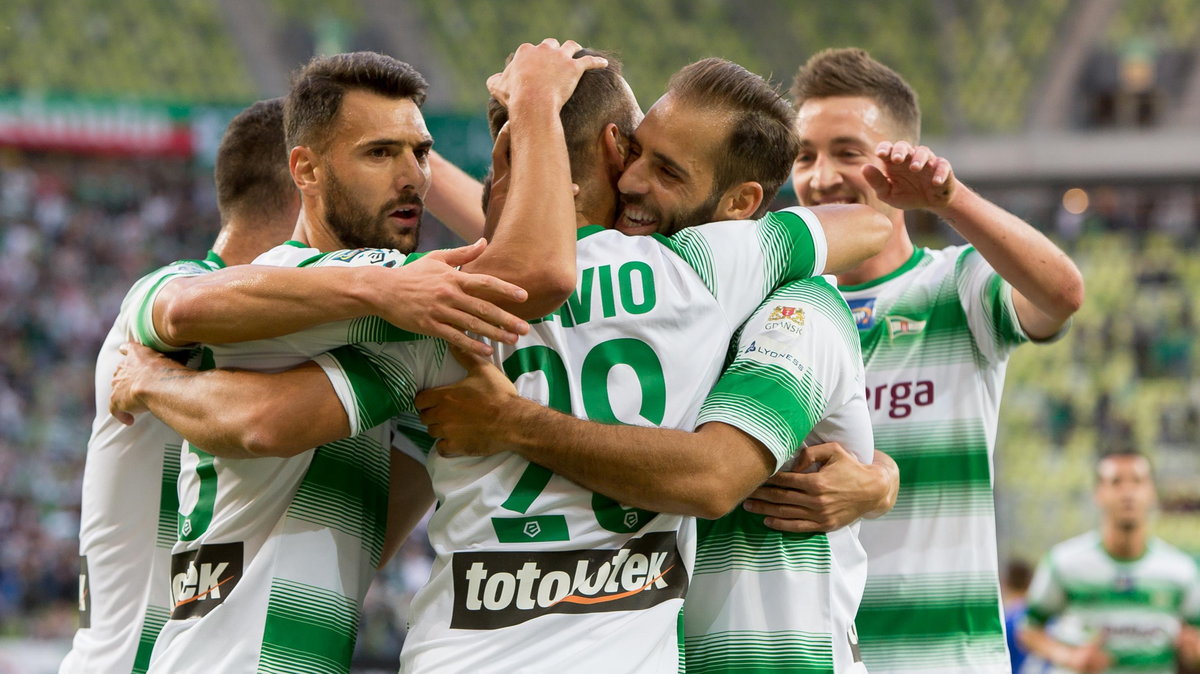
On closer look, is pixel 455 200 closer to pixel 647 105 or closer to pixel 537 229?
pixel 537 229

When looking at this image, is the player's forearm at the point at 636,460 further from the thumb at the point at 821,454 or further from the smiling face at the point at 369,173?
the smiling face at the point at 369,173

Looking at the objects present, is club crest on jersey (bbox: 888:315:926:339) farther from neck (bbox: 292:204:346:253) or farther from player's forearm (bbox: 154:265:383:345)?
player's forearm (bbox: 154:265:383:345)

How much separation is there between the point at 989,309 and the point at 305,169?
1907 millimetres

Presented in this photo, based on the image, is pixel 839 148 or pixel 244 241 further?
pixel 839 148

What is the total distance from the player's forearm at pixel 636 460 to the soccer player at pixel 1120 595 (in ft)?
16.3

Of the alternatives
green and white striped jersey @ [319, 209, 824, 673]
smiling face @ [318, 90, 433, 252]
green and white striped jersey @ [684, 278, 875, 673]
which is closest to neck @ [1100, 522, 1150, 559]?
green and white striped jersey @ [684, 278, 875, 673]

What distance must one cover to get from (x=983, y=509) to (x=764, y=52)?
65.1 ft

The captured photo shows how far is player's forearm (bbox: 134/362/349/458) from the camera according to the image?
8.10 feet

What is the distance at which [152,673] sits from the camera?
2.75 meters

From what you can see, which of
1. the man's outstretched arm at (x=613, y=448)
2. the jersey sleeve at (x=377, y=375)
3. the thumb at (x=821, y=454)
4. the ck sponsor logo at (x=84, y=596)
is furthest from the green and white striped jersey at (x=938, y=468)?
the ck sponsor logo at (x=84, y=596)

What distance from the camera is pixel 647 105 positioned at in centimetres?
1941

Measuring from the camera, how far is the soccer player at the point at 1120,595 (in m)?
6.79

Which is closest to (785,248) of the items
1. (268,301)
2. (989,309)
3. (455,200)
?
(989,309)

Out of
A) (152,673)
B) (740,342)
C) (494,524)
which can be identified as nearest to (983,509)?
(740,342)
